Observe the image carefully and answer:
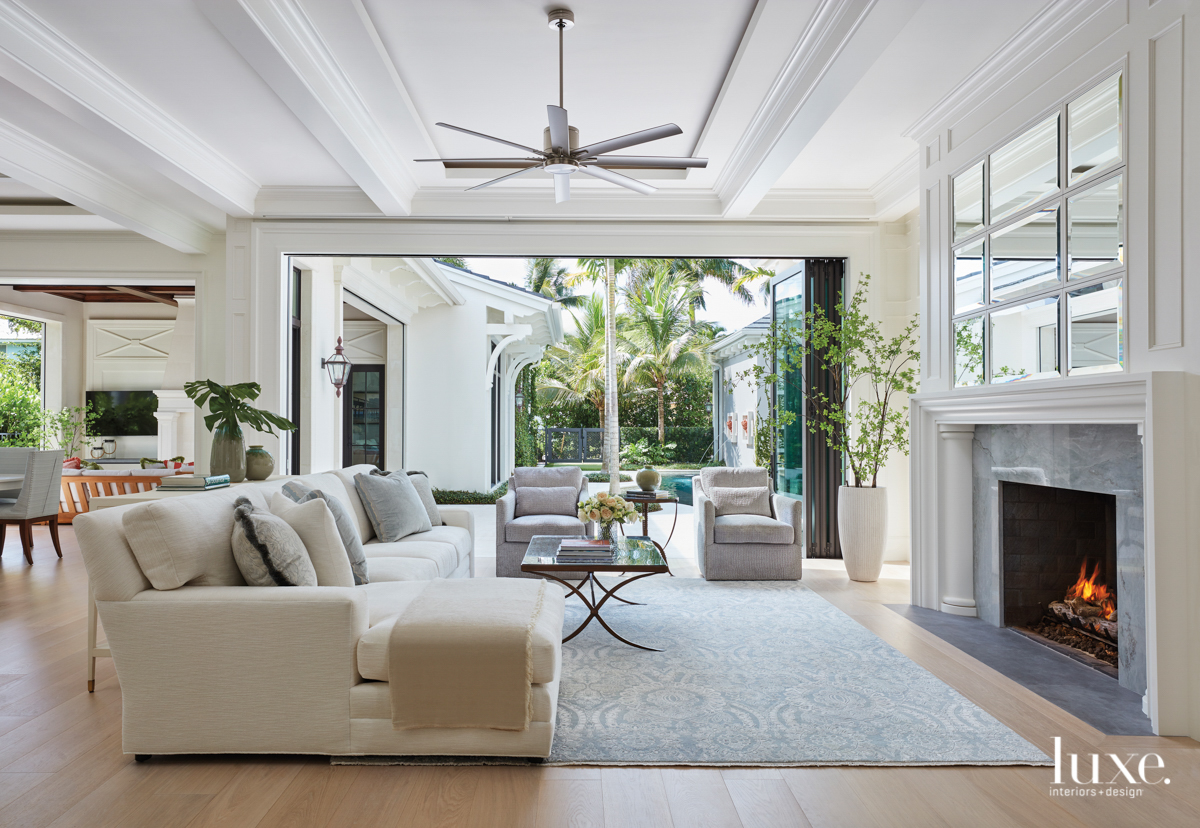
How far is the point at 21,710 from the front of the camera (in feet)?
9.27

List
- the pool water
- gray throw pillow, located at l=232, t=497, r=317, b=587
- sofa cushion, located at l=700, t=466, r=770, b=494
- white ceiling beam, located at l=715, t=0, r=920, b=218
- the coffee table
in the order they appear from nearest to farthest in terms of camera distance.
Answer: gray throw pillow, located at l=232, t=497, r=317, b=587 < white ceiling beam, located at l=715, t=0, r=920, b=218 < the coffee table < sofa cushion, located at l=700, t=466, r=770, b=494 < the pool water

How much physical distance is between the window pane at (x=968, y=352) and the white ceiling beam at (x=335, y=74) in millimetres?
3314

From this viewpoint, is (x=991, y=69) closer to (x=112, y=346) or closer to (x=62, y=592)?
(x=62, y=592)

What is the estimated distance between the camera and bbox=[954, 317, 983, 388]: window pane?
385cm

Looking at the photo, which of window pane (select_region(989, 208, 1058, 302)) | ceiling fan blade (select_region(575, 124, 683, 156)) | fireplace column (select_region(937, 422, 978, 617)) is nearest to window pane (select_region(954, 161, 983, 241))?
window pane (select_region(989, 208, 1058, 302))

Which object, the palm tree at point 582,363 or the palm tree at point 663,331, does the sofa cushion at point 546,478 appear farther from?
the palm tree at point 582,363

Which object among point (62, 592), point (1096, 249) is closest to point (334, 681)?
point (1096, 249)

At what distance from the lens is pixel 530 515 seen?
544 centimetres

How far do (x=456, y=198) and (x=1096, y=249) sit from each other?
4.19 metres

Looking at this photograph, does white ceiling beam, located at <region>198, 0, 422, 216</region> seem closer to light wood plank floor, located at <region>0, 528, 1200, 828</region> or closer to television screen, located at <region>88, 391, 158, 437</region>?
light wood plank floor, located at <region>0, 528, 1200, 828</region>

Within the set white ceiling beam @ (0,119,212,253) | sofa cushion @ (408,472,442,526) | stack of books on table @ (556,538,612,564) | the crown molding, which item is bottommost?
stack of books on table @ (556,538,612,564)

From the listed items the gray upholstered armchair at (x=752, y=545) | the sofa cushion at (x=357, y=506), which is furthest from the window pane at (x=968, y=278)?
the sofa cushion at (x=357, y=506)

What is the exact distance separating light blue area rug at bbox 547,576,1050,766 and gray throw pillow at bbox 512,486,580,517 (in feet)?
4.38

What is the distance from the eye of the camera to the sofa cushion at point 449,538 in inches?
169
